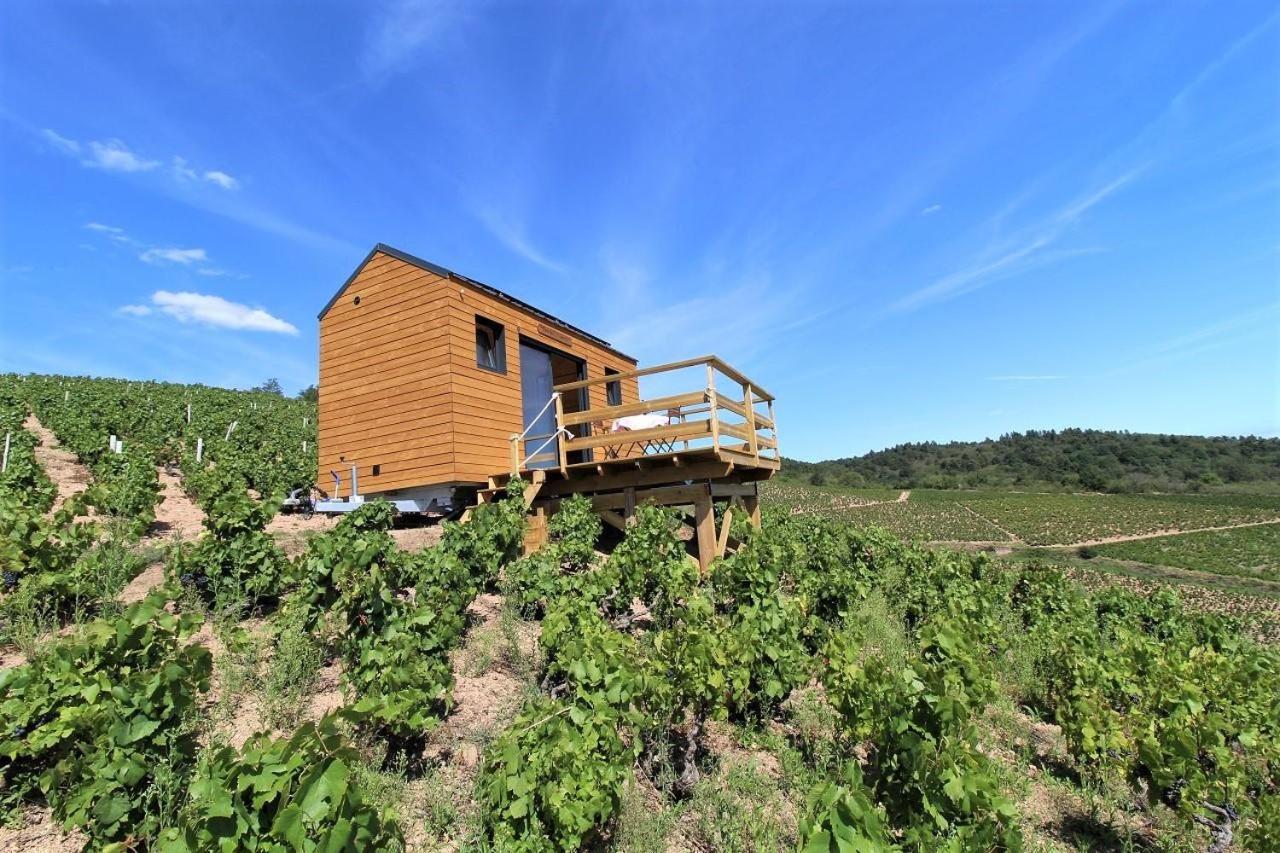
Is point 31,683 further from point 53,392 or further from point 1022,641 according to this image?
point 53,392

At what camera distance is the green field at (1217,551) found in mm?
29547

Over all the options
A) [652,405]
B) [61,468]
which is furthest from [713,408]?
[61,468]

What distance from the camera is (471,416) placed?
10.3m

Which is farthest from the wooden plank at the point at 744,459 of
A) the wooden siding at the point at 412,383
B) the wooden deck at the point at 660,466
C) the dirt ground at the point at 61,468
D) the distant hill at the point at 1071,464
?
the distant hill at the point at 1071,464

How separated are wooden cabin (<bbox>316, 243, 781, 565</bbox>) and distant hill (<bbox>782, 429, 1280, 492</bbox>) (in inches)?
2454

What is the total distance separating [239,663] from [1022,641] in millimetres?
8909

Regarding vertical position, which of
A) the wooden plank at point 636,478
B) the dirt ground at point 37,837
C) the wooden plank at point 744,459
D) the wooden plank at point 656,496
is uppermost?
the wooden plank at point 744,459

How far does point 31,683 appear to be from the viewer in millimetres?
3162

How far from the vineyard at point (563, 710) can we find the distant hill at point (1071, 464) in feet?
215

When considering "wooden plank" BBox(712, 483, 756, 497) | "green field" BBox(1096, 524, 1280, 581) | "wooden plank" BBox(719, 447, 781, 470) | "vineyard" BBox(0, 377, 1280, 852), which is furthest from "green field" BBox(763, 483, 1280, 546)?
"vineyard" BBox(0, 377, 1280, 852)

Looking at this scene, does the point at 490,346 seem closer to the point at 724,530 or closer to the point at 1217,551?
Result: the point at 724,530

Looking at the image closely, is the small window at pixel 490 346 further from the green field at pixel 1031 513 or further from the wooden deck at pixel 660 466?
the green field at pixel 1031 513

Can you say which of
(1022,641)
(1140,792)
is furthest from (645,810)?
(1022,641)

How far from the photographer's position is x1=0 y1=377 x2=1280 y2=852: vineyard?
2.88 m
